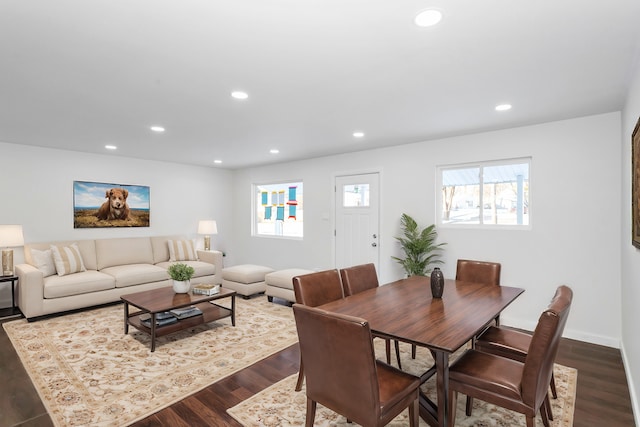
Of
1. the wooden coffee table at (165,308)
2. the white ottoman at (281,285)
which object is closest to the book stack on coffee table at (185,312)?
the wooden coffee table at (165,308)

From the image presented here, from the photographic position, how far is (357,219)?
5.39m

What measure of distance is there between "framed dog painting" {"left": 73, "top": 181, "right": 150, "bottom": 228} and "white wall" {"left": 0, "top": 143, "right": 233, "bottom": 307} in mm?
84

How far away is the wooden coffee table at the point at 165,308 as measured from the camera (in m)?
3.29

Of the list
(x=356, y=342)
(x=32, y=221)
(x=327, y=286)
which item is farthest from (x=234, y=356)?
(x=32, y=221)

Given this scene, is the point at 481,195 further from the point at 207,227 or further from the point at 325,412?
the point at 207,227

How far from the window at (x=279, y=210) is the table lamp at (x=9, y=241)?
374cm

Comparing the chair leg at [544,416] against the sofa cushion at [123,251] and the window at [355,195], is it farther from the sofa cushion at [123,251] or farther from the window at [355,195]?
the sofa cushion at [123,251]

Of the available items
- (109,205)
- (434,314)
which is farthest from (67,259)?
(434,314)

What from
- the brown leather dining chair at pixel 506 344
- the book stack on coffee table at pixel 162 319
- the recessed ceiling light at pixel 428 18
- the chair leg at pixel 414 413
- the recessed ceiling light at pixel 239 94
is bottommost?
the book stack on coffee table at pixel 162 319

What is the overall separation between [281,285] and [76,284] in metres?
2.62

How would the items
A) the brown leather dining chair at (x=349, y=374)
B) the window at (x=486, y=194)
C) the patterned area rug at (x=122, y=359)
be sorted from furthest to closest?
the window at (x=486, y=194) → the patterned area rug at (x=122, y=359) → the brown leather dining chair at (x=349, y=374)

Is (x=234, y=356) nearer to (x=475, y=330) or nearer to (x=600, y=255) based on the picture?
(x=475, y=330)

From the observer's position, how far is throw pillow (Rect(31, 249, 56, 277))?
445 centimetres

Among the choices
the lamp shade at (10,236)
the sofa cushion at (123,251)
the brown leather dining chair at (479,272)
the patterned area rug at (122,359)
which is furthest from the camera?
the sofa cushion at (123,251)
